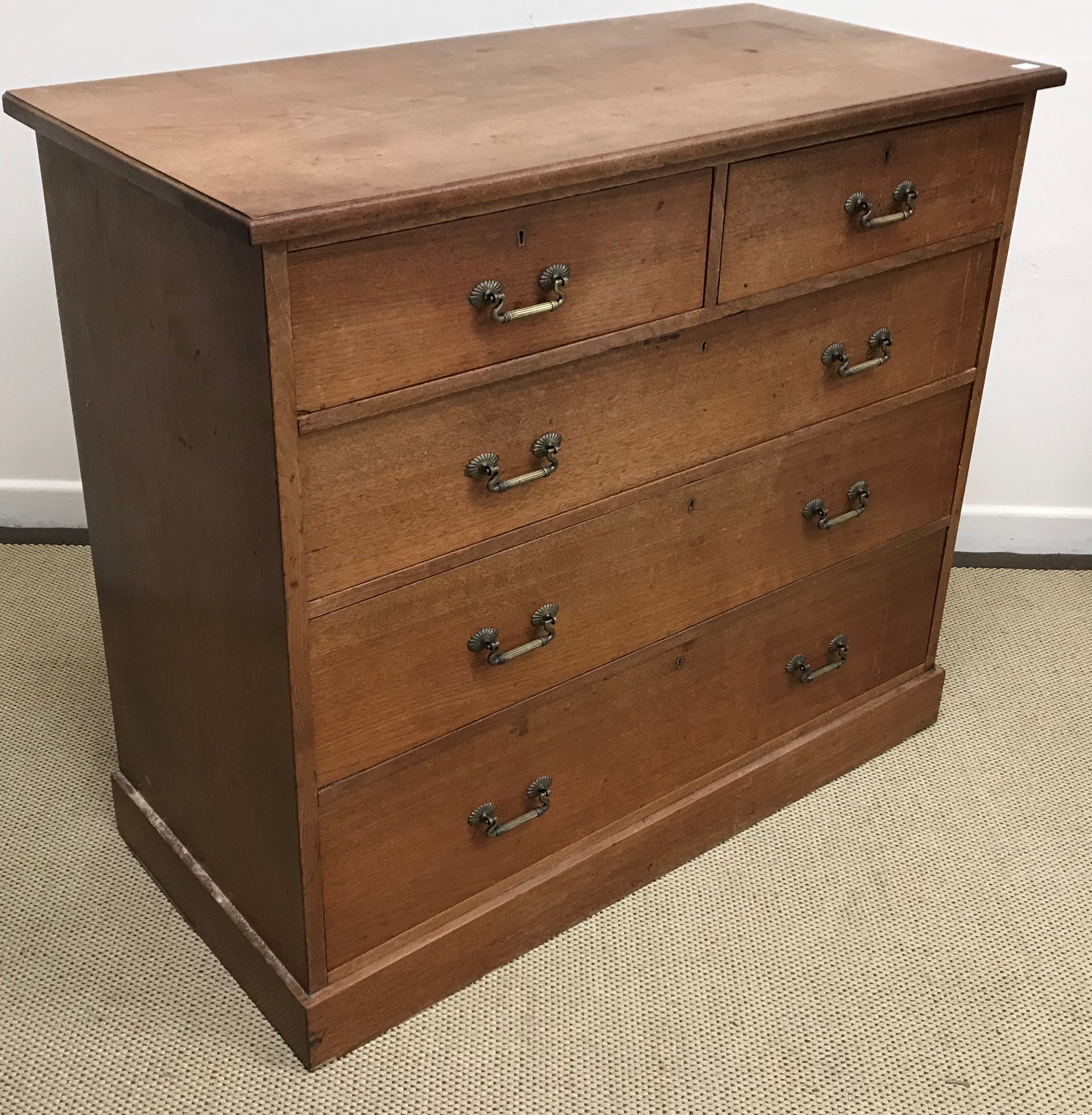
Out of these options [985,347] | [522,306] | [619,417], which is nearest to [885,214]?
[985,347]

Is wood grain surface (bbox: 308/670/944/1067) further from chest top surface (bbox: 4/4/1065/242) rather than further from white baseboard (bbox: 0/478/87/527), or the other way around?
white baseboard (bbox: 0/478/87/527)

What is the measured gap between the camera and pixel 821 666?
6.73 feet

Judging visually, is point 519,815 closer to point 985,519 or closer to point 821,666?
point 821,666

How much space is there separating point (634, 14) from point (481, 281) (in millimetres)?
1180

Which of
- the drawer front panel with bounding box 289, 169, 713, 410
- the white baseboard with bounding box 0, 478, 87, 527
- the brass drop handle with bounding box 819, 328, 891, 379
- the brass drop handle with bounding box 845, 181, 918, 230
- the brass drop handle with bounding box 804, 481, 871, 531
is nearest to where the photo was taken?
the drawer front panel with bounding box 289, 169, 713, 410

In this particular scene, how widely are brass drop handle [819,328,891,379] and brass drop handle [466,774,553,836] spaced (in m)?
0.64

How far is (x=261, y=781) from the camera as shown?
1.54 m

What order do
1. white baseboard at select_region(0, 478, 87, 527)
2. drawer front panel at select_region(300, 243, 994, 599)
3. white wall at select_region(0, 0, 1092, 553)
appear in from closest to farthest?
drawer front panel at select_region(300, 243, 994, 599) → white wall at select_region(0, 0, 1092, 553) → white baseboard at select_region(0, 478, 87, 527)

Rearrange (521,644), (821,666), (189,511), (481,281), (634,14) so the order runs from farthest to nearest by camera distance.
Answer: (634,14)
(821,666)
(521,644)
(189,511)
(481,281)

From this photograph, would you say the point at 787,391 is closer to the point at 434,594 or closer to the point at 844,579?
the point at 844,579

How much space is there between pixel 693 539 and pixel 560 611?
22 cm

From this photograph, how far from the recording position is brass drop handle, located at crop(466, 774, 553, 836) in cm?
167

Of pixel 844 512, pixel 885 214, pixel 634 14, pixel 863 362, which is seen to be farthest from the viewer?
pixel 634 14

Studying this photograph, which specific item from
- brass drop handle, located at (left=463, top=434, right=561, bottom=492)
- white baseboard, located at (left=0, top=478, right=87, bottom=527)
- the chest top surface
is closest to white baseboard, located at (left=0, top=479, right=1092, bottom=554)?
white baseboard, located at (left=0, top=478, right=87, bottom=527)
